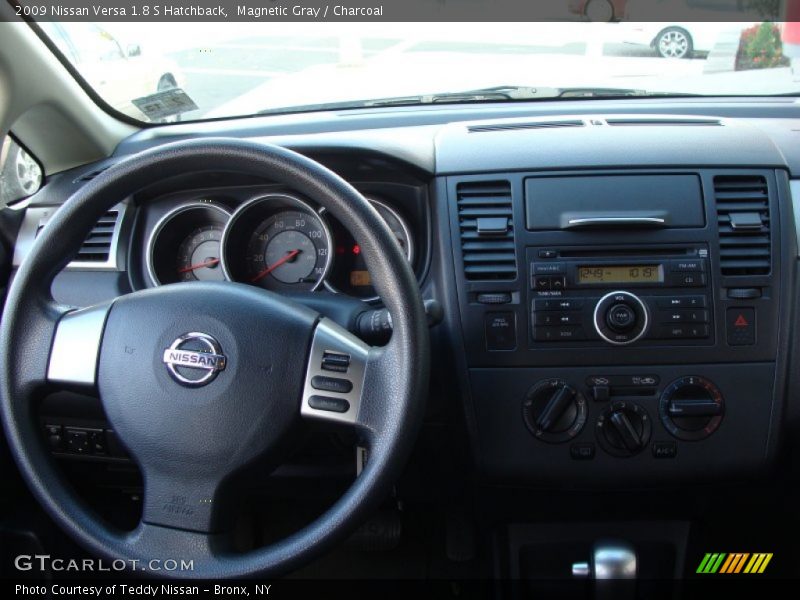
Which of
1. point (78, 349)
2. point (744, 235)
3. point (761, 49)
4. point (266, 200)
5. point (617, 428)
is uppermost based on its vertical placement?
point (761, 49)

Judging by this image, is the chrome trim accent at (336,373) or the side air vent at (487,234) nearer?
the chrome trim accent at (336,373)

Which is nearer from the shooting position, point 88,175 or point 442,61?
point 88,175

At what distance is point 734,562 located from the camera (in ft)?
7.37

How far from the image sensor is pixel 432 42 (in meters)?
2.47

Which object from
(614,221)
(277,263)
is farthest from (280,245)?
(614,221)

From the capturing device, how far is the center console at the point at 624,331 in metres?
1.88

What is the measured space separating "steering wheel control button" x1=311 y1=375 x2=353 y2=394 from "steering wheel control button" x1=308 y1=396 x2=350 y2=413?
2 cm

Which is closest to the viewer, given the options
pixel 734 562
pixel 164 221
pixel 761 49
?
pixel 164 221

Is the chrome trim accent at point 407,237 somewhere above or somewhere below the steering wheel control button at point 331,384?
above

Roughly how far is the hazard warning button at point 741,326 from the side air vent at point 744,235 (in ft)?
0.30

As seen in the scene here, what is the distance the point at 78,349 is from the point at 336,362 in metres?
0.54

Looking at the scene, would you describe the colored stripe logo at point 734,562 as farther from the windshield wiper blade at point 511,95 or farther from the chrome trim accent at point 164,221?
the chrome trim accent at point 164,221

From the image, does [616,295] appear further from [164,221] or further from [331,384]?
[164,221]

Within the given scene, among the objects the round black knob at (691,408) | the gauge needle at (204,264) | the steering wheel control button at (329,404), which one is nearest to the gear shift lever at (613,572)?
the round black knob at (691,408)
